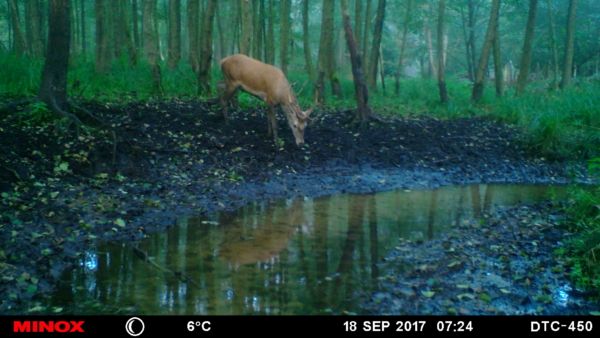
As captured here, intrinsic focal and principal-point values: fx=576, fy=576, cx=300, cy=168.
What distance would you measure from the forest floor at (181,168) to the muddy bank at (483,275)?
3266 mm

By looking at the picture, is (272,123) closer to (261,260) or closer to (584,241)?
(261,260)

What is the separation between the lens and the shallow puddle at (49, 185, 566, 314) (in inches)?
212

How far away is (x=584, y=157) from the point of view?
14.0m

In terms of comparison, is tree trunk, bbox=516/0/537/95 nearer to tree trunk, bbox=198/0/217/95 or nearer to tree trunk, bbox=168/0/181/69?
tree trunk, bbox=198/0/217/95

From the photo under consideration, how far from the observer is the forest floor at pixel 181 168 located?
6.97 m

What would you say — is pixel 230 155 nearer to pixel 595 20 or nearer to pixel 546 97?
pixel 546 97

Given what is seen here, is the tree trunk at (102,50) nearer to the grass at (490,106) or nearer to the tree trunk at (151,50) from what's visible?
the grass at (490,106)

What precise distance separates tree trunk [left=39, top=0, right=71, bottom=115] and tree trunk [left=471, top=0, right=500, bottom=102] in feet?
46.8

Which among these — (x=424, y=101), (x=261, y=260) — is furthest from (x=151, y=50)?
(x=424, y=101)

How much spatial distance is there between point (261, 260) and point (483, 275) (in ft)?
8.10

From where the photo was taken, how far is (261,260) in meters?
6.68

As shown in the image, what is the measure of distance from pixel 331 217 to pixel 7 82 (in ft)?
27.1

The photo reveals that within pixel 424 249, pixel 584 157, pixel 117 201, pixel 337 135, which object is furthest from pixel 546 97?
pixel 117 201
